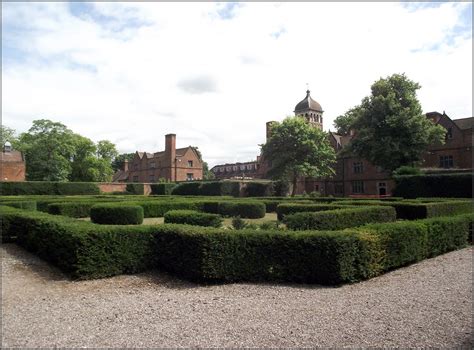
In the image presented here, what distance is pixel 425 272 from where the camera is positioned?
888 centimetres

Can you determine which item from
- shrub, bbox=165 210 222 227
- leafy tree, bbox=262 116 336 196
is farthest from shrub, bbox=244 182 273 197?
shrub, bbox=165 210 222 227

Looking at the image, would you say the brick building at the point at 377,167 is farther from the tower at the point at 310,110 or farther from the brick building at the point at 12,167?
the brick building at the point at 12,167

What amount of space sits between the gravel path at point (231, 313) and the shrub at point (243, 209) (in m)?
15.0

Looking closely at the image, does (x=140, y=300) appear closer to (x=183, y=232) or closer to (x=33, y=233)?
(x=183, y=232)

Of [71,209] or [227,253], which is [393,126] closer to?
[71,209]

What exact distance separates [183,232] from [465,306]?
5.41m

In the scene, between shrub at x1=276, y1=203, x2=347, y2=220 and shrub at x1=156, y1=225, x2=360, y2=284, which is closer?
shrub at x1=156, y1=225, x2=360, y2=284

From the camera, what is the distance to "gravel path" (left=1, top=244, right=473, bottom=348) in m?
4.82

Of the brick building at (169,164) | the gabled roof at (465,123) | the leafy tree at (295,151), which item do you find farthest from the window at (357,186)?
the brick building at (169,164)

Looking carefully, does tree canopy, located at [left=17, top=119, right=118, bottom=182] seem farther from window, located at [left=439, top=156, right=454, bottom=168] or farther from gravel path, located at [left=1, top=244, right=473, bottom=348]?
gravel path, located at [left=1, top=244, right=473, bottom=348]

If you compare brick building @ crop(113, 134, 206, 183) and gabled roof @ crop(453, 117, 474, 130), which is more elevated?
gabled roof @ crop(453, 117, 474, 130)

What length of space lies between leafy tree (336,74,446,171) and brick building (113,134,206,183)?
1301 inches

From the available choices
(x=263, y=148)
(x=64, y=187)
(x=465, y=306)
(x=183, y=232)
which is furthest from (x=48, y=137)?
(x=465, y=306)

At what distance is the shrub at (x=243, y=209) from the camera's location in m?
23.4
